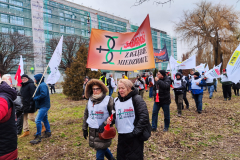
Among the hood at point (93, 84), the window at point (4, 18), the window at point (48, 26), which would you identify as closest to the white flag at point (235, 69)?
the hood at point (93, 84)

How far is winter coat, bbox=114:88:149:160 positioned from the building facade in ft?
111

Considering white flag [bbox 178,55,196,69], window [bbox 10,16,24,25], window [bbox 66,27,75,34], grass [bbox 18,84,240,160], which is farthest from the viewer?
window [bbox 66,27,75,34]

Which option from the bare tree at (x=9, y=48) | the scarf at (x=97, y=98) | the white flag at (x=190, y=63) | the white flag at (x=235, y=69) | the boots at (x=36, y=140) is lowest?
the boots at (x=36, y=140)

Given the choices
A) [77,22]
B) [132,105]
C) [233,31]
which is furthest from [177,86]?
[77,22]

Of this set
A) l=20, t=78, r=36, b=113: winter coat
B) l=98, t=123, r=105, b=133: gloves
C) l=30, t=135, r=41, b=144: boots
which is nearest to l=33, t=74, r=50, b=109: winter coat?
l=20, t=78, r=36, b=113: winter coat

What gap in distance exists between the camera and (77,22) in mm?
50812

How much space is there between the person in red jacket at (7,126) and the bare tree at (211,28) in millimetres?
25485

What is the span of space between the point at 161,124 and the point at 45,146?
158 inches

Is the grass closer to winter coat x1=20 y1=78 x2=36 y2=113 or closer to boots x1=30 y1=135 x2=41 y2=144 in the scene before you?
boots x1=30 y1=135 x2=41 y2=144

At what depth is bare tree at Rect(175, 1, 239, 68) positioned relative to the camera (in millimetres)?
22391

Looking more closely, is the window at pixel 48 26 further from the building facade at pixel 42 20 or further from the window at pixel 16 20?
the window at pixel 16 20

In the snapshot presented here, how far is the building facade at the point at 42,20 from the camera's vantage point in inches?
1523

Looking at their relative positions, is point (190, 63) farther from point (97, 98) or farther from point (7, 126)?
point (7, 126)

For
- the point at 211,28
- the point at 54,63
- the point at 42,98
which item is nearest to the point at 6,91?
the point at 42,98
